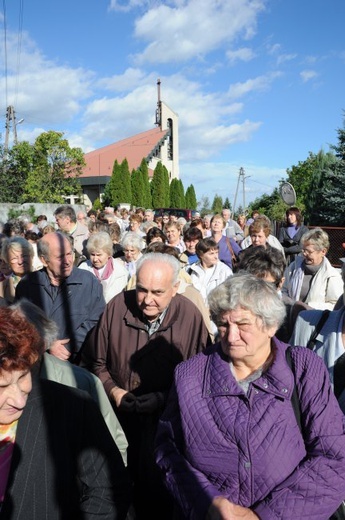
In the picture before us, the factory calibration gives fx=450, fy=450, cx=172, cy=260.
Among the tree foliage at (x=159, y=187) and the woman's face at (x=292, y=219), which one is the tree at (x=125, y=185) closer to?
the tree foliage at (x=159, y=187)

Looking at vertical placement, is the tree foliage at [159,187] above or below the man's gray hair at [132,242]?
above

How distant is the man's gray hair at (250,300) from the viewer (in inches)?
81.9

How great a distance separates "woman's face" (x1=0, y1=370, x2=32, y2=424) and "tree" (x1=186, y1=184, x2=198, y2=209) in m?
47.2

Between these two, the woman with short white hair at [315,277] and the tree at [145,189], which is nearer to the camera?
the woman with short white hair at [315,277]

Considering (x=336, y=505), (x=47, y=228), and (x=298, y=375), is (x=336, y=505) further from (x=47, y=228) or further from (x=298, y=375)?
(x=47, y=228)

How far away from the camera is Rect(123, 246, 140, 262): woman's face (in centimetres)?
570

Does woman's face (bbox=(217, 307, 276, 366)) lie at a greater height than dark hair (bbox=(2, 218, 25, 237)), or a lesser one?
lesser

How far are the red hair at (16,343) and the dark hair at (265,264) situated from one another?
205 cm

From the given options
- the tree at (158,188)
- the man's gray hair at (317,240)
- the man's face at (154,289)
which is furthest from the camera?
the tree at (158,188)

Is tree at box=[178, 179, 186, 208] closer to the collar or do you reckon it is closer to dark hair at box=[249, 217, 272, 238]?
dark hair at box=[249, 217, 272, 238]

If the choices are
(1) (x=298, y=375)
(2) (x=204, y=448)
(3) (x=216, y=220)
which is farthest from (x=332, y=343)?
(3) (x=216, y=220)

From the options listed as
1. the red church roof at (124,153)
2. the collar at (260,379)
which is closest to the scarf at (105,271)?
the collar at (260,379)

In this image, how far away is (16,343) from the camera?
167cm

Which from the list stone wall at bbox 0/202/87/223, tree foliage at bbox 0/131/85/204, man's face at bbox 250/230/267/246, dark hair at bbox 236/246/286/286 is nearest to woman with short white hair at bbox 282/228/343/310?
dark hair at bbox 236/246/286/286
